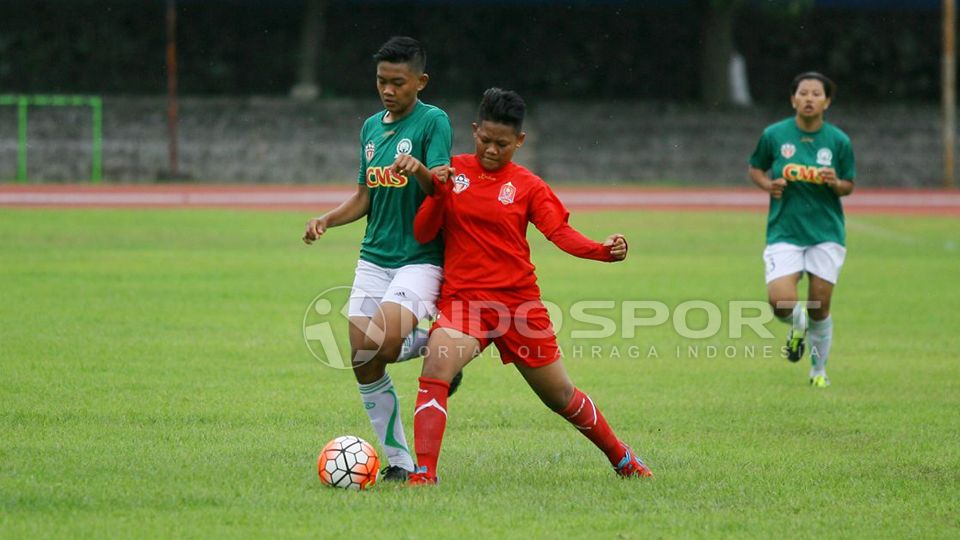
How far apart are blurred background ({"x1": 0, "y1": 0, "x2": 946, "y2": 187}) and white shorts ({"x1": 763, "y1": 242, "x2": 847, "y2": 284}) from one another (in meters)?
27.5

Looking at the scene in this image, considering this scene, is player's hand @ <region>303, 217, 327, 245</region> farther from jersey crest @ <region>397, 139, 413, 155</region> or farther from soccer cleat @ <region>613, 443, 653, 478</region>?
soccer cleat @ <region>613, 443, 653, 478</region>

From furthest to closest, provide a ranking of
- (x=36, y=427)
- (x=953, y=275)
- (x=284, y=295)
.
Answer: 1. (x=953, y=275)
2. (x=284, y=295)
3. (x=36, y=427)

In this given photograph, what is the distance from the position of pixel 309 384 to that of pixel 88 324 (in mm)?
3538

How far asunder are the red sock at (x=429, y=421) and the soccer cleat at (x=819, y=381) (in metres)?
4.68

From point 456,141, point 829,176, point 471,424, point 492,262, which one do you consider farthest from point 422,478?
point 456,141

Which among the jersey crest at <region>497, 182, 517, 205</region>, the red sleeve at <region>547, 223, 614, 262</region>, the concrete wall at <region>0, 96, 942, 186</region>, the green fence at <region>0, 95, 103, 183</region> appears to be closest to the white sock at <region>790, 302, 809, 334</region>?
the red sleeve at <region>547, 223, 614, 262</region>

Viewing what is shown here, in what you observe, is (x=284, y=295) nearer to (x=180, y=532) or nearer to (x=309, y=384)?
(x=309, y=384)

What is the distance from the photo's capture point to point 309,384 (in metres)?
10.0

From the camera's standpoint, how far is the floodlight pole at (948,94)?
36906mm

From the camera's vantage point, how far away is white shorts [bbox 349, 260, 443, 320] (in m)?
6.75

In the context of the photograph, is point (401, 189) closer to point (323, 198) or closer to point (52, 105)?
point (323, 198)

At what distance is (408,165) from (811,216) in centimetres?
513

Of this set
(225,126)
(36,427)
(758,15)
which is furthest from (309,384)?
Result: (758,15)

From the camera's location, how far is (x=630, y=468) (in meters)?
6.98
